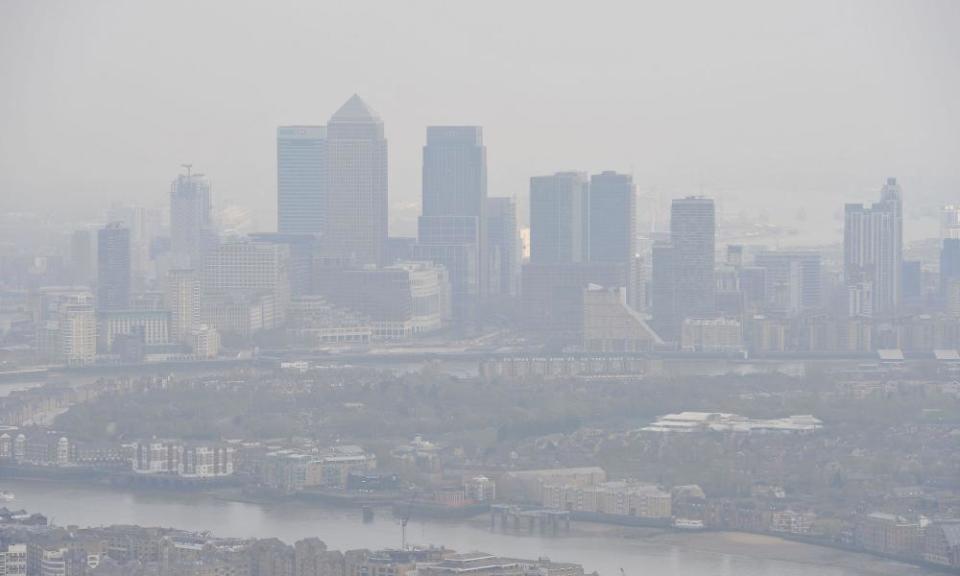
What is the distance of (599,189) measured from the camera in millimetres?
37531

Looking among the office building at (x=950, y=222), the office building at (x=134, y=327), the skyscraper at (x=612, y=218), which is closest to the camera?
the office building at (x=134, y=327)

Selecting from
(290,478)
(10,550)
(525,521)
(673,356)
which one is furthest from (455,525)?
(673,356)

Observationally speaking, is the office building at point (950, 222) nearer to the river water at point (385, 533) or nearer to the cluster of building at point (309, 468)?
the cluster of building at point (309, 468)

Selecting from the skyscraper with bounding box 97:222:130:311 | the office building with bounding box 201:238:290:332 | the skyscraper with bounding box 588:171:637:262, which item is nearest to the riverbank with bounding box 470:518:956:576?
the office building with bounding box 201:238:290:332

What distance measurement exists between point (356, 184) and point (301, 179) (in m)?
2.17

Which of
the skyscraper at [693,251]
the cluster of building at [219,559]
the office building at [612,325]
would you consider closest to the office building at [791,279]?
the skyscraper at [693,251]

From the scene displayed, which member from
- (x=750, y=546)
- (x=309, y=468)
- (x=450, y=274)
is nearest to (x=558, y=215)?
(x=450, y=274)

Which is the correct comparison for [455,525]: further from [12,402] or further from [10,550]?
[12,402]

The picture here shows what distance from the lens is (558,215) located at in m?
37.1

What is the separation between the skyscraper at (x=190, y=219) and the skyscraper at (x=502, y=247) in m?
3.36

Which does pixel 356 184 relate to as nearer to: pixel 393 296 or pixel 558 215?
pixel 558 215

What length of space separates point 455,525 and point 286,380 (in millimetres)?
8759

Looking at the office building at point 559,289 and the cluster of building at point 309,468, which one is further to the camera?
the office building at point 559,289

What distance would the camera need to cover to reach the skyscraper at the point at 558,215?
121 ft
